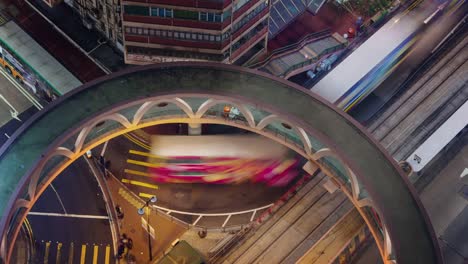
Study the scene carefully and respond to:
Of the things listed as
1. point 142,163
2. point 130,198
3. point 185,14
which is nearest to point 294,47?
point 185,14

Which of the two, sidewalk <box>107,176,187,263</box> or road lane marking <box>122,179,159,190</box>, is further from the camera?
road lane marking <box>122,179,159,190</box>

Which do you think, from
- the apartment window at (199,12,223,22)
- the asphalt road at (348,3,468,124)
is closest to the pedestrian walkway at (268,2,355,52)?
the asphalt road at (348,3,468,124)

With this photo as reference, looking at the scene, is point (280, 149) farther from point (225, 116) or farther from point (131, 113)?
point (131, 113)

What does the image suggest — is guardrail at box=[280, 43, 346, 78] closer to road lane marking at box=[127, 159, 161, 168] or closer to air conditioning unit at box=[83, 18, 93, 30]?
road lane marking at box=[127, 159, 161, 168]

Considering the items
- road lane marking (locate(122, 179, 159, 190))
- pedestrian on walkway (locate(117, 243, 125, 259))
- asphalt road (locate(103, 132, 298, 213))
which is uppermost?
road lane marking (locate(122, 179, 159, 190))

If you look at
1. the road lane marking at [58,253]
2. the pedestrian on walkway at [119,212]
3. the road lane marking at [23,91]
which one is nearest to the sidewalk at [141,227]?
the pedestrian on walkway at [119,212]

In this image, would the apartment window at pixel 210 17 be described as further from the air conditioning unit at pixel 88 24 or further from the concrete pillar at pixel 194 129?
the air conditioning unit at pixel 88 24

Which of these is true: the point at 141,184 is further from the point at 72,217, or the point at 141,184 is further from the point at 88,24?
the point at 88,24
